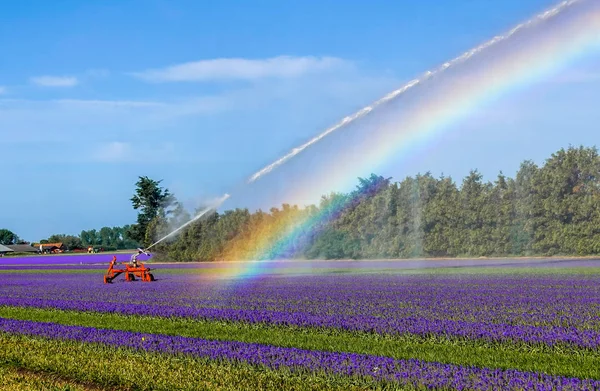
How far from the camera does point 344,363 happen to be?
43.9 feet

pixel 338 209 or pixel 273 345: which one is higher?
pixel 338 209

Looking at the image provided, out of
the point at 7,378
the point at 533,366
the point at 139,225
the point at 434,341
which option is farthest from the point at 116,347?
the point at 139,225

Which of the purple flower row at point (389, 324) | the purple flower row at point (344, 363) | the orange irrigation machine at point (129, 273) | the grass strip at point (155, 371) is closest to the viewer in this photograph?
the purple flower row at point (344, 363)

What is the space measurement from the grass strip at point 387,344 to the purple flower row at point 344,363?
906mm

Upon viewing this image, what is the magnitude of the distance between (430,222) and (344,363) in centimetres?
6272

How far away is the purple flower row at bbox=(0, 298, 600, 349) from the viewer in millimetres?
16250

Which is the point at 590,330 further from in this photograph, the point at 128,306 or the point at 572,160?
the point at 572,160

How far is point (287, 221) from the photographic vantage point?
79.4 meters

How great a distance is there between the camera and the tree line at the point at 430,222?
6844 cm

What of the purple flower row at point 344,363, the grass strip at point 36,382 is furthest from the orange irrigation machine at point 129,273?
the grass strip at point 36,382

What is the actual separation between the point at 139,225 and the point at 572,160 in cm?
6706

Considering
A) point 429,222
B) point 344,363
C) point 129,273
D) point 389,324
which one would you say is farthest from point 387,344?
point 429,222

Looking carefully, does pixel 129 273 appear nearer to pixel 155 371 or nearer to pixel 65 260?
pixel 155 371

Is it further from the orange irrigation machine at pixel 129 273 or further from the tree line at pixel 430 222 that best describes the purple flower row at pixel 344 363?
the tree line at pixel 430 222
